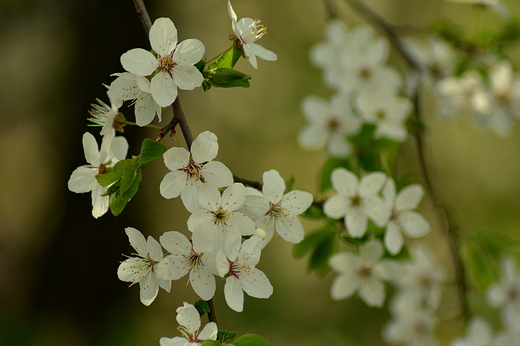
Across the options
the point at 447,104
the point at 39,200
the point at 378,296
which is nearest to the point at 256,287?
the point at 378,296

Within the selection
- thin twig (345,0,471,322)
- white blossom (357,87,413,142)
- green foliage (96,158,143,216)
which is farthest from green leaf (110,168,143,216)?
thin twig (345,0,471,322)

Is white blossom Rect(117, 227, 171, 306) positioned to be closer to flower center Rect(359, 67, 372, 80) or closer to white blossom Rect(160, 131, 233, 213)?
white blossom Rect(160, 131, 233, 213)

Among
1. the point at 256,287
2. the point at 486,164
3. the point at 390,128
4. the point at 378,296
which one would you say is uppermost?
the point at 256,287

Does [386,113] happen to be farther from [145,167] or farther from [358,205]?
[145,167]

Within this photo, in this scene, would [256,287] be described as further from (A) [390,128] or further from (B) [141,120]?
(A) [390,128]

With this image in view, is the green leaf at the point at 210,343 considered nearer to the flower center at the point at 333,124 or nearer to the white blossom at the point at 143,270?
the white blossom at the point at 143,270

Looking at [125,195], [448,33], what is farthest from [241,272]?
[448,33]

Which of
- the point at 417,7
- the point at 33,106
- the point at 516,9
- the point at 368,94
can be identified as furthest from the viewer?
the point at 417,7
